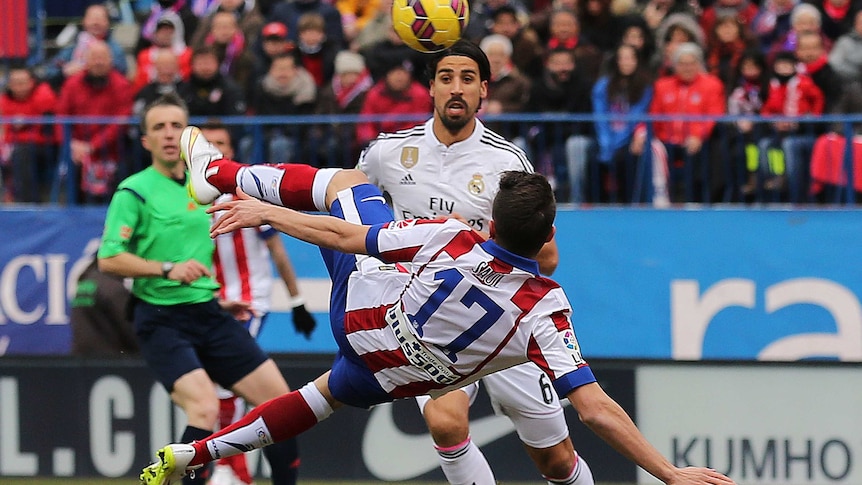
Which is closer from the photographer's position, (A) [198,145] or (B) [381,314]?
(B) [381,314]

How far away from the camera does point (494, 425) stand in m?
8.64

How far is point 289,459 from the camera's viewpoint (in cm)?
759

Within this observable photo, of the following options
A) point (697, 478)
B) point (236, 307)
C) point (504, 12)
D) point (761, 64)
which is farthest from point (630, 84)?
point (697, 478)

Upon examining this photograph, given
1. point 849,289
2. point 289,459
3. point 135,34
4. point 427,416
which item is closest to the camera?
point 427,416

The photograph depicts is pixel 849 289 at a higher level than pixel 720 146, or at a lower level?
lower

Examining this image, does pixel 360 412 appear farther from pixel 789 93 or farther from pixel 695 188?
pixel 789 93

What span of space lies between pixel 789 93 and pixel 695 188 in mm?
1028

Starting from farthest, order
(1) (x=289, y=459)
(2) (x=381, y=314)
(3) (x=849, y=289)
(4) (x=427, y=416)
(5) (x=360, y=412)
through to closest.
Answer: (3) (x=849, y=289) < (5) (x=360, y=412) < (1) (x=289, y=459) < (4) (x=427, y=416) < (2) (x=381, y=314)

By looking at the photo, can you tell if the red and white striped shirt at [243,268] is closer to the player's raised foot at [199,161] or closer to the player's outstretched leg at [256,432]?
the player's raised foot at [199,161]

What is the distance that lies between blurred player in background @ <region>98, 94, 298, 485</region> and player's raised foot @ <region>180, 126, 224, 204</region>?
0.79 m

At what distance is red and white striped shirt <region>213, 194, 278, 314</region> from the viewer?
8.38 metres

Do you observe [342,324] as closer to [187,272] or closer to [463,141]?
[463,141]

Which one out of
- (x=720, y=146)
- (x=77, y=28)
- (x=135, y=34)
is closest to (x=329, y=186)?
(x=720, y=146)

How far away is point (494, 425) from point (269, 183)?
110 inches
